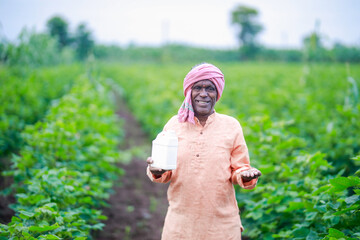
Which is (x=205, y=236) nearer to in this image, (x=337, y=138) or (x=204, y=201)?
(x=204, y=201)

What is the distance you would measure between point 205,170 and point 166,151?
36 cm

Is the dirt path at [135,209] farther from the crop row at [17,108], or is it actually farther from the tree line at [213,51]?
the tree line at [213,51]

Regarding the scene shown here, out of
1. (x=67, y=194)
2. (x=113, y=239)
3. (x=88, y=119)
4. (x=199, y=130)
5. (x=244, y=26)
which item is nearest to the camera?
(x=199, y=130)

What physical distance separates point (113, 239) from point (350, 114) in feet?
11.8

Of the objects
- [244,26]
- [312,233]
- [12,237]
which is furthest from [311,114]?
[244,26]

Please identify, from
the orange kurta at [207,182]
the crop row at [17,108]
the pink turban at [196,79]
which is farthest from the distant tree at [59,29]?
the orange kurta at [207,182]

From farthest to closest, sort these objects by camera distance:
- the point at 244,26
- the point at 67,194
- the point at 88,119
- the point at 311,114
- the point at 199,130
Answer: the point at 244,26
the point at 311,114
the point at 88,119
the point at 67,194
the point at 199,130

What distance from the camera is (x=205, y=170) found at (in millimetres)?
2059

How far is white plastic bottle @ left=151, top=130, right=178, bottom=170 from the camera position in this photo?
1.86 metres

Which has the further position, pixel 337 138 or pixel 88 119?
pixel 88 119

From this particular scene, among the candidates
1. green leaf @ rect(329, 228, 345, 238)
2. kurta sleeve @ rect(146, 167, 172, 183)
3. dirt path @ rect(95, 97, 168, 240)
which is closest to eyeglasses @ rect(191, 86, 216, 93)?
kurta sleeve @ rect(146, 167, 172, 183)

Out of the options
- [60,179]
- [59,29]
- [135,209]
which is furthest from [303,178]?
[59,29]

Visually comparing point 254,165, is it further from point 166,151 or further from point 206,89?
point 166,151

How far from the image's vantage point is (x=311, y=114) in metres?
5.73
